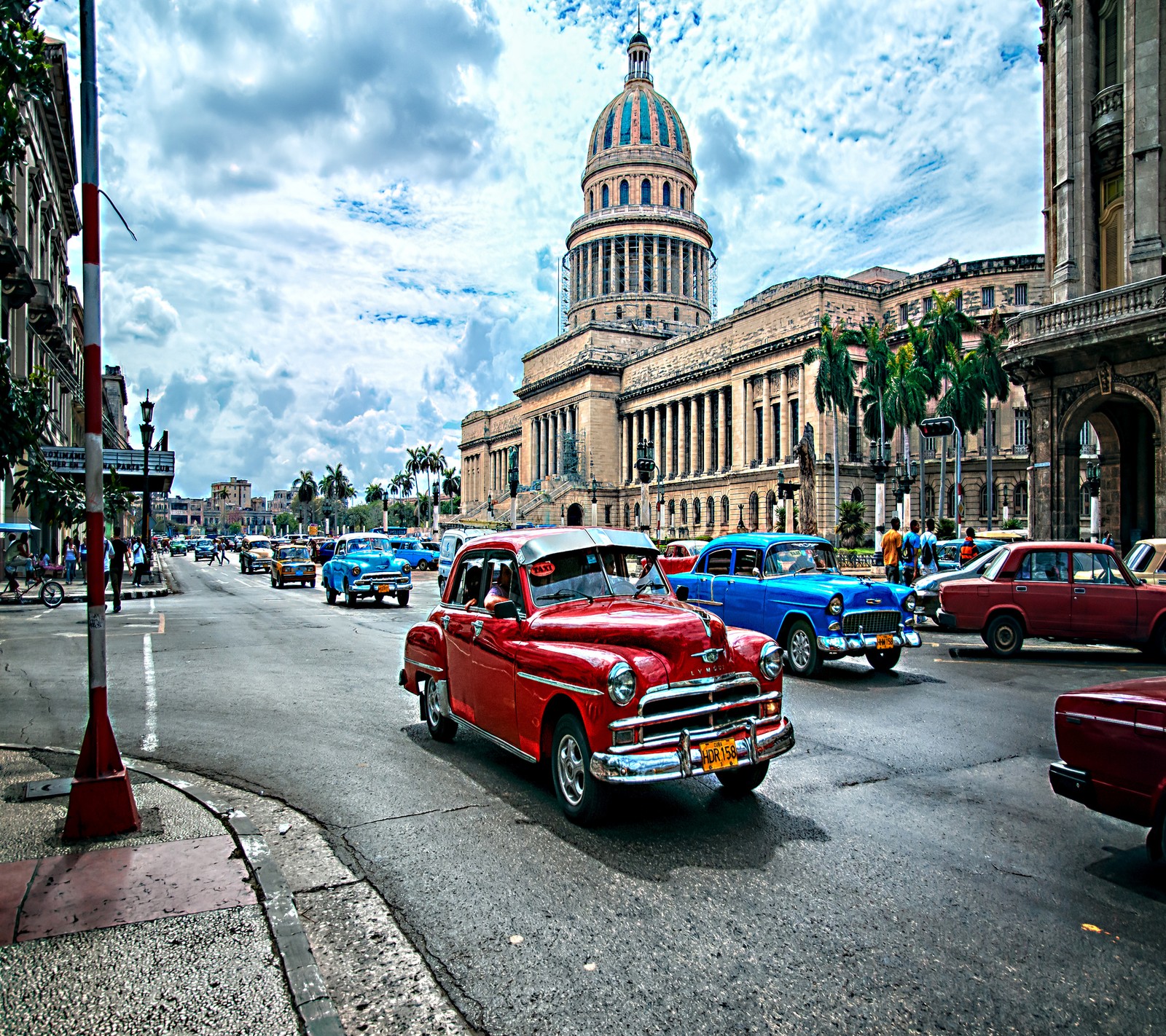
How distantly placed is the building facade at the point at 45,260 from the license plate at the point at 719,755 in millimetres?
25703

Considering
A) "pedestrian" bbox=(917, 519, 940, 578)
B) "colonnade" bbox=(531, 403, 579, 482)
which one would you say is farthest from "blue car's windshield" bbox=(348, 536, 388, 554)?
"colonnade" bbox=(531, 403, 579, 482)

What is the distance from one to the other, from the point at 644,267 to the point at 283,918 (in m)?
99.2

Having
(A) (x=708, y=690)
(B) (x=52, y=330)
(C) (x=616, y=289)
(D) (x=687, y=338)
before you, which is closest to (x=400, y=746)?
(A) (x=708, y=690)

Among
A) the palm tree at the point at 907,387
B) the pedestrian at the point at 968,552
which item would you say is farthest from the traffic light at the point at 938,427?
the palm tree at the point at 907,387

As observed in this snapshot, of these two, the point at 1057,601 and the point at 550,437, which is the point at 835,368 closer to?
the point at 1057,601

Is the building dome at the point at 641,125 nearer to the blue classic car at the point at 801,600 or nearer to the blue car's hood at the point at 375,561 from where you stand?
the blue car's hood at the point at 375,561

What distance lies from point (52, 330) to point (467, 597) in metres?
40.1

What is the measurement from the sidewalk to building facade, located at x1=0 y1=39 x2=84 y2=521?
2364 cm

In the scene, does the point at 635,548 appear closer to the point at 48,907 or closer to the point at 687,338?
the point at 48,907

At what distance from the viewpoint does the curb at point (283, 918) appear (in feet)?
11.4

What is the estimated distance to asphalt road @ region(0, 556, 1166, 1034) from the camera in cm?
356

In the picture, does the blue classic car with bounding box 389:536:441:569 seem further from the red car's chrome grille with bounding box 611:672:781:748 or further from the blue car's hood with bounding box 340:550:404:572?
the red car's chrome grille with bounding box 611:672:781:748

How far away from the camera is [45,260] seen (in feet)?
130

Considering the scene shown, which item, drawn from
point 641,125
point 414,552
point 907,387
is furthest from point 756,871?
point 641,125
